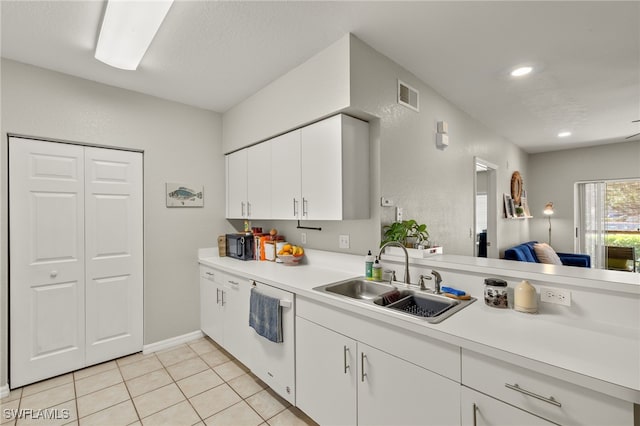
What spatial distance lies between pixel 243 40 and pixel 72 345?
2.92 m

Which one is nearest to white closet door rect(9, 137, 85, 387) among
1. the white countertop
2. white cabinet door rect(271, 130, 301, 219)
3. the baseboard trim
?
the baseboard trim

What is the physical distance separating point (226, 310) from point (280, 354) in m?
0.88

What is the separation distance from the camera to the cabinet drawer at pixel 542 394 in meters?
0.88

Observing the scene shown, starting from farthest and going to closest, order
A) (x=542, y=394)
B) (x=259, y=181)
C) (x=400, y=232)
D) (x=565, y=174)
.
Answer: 1. (x=565, y=174)
2. (x=259, y=181)
3. (x=400, y=232)
4. (x=542, y=394)

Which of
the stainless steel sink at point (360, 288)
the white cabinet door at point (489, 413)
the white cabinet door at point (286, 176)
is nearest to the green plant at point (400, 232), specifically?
the stainless steel sink at point (360, 288)

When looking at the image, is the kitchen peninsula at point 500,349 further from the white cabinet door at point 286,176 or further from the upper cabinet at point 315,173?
the white cabinet door at point 286,176

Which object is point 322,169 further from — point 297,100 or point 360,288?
point 360,288

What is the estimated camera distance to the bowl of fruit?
8.82 ft

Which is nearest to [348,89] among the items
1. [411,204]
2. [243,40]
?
[243,40]

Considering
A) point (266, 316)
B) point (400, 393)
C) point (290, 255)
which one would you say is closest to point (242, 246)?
point (290, 255)

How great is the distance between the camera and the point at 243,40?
6.64 ft

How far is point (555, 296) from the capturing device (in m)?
1.42

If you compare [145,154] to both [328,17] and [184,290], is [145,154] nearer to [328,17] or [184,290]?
[184,290]

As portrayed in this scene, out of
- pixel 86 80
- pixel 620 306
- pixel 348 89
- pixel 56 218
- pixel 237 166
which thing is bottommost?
pixel 620 306
